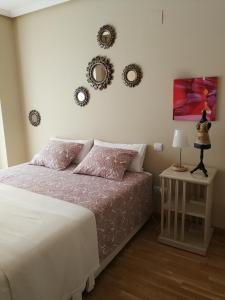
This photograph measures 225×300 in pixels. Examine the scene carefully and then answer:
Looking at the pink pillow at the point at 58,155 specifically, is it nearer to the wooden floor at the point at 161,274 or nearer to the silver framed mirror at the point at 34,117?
the silver framed mirror at the point at 34,117

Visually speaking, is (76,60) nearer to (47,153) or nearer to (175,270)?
(47,153)

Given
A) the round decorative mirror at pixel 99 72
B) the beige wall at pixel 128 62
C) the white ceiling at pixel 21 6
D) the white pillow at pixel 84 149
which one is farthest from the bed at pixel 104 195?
the white ceiling at pixel 21 6

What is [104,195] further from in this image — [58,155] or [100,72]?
[100,72]

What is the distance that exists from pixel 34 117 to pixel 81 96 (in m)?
1.05

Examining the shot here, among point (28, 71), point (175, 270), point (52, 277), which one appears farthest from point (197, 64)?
point (28, 71)

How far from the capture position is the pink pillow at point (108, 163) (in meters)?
2.56

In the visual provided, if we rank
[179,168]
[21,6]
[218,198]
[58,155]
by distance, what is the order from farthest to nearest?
[21,6] → [58,155] → [218,198] → [179,168]

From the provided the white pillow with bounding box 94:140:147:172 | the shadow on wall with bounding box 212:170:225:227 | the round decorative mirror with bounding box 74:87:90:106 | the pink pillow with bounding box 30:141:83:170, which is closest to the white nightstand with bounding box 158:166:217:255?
the shadow on wall with bounding box 212:170:225:227

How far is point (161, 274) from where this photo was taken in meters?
2.00

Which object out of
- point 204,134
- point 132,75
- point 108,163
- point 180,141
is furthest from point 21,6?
point 204,134

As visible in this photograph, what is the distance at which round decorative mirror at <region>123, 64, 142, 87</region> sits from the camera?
2779 mm

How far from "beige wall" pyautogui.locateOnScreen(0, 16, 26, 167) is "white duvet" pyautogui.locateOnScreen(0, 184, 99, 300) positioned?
2.07 meters

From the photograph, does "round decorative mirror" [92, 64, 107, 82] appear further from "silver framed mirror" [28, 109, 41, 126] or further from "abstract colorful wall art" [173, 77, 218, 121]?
"silver framed mirror" [28, 109, 41, 126]

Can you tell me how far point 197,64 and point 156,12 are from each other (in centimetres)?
72
